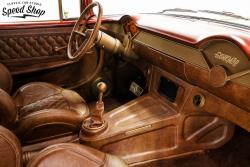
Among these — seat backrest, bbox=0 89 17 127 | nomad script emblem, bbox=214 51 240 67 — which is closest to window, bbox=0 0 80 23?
seat backrest, bbox=0 89 17 127

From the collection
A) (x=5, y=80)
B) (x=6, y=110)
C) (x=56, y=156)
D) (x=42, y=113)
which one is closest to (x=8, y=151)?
(x=56, y=156)

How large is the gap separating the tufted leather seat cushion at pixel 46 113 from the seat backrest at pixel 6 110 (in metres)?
0.13

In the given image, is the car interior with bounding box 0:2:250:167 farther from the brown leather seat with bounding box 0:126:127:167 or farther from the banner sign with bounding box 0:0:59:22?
the banner sign with bounding box 0:0:59:22

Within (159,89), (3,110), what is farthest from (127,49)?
(3,110)

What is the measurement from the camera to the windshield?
201 centimetres

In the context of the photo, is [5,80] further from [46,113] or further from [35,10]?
[35,10]

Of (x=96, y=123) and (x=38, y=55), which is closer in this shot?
(x=96, y=123)

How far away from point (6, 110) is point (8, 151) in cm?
37

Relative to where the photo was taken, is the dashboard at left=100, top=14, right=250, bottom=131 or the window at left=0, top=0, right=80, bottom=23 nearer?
the dashboard at left=100, top=14, right=250, bottom=131

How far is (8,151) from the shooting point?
0.92m

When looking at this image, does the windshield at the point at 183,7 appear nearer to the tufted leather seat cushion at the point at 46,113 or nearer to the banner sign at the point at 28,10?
the banner sign at the point at 28,10

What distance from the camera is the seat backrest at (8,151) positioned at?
2.99 ft

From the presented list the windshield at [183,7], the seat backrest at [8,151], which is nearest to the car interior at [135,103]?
the seat backrest at [8,151]

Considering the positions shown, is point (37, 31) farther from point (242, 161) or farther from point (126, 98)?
point (242, 161)
